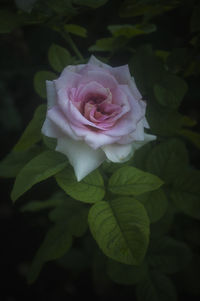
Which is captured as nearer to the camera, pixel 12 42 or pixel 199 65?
pixel 199 65

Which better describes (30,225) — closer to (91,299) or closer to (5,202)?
(5,202)

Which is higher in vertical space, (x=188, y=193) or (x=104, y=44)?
(x=104, y=44)

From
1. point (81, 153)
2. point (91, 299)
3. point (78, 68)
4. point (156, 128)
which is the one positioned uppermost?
point (78, 68)

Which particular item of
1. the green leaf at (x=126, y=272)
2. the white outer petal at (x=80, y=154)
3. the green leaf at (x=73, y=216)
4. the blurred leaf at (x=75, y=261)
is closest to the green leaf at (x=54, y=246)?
the green leaf at (x=73, y=216)

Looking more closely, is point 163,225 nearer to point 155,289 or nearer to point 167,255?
point 167,255

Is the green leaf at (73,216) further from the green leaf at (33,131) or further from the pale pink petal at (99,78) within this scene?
the pale pink petal at (99,78)

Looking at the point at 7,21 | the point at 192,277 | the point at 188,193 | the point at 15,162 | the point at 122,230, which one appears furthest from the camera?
the point at 192,277

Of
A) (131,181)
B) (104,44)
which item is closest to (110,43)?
(104,44)

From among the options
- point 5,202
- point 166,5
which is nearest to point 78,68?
point 166,5
